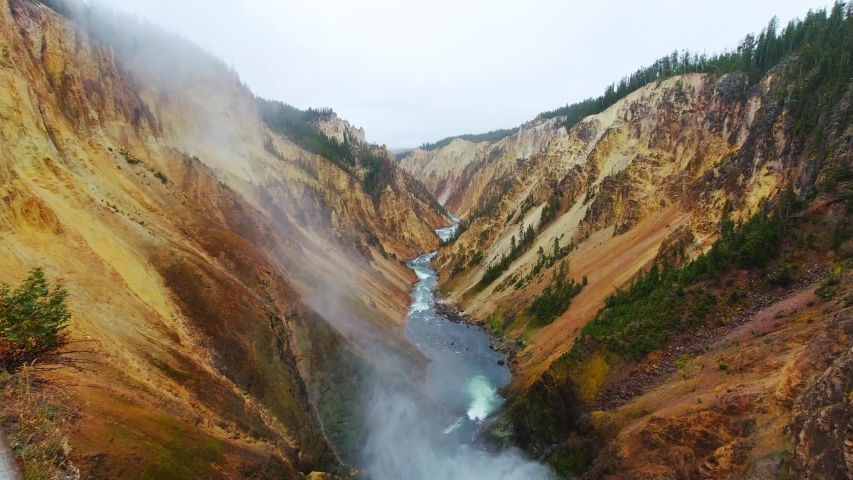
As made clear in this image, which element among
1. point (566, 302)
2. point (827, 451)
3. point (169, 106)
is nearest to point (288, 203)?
point (169, 106)

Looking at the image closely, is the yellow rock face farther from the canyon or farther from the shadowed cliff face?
the shadowed cliff face

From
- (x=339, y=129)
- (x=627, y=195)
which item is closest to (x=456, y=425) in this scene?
(x=627, y=195)

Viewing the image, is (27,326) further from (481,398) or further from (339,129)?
(339,129)

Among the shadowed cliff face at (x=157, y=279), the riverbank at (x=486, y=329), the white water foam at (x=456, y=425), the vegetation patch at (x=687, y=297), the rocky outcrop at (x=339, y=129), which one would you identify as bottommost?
the riverbank at (x=486, y=329)

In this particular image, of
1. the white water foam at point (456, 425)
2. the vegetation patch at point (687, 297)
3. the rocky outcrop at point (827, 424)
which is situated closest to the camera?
the rocky outcrop at point (827, 424)

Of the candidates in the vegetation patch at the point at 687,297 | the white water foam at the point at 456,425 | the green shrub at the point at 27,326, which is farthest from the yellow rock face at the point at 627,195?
the green shrub at the point at 27,326

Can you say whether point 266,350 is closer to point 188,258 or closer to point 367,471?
point 188,258

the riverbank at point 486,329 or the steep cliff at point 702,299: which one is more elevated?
the steep cliff at point 702,299

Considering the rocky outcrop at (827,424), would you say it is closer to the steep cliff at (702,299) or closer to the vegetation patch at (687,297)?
the steep cliff at (702,299)

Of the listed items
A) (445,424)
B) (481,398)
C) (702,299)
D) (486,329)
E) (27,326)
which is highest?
(27,326)
